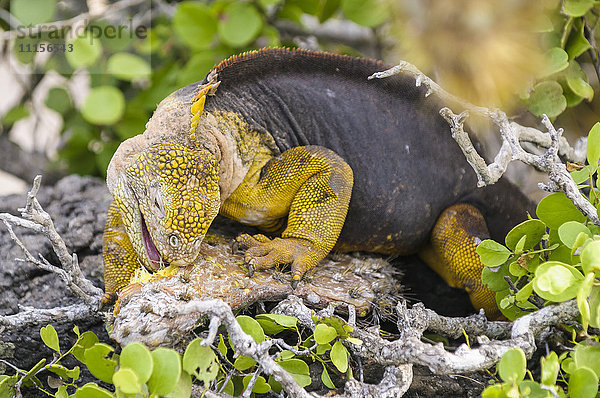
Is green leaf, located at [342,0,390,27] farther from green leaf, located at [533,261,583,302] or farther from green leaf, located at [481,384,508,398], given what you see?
green leaf, located at [481,384,508,398]

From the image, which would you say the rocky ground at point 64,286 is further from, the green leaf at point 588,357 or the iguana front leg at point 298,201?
the green leaf at point 588,357

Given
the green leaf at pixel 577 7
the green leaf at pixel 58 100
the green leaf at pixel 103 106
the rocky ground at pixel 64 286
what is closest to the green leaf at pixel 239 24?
the green leaf at pixel 103 106

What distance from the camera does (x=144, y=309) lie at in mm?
2525

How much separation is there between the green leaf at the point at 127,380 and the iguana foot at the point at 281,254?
115 centimetres

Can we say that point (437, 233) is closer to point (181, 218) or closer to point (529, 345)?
point (529, 345)

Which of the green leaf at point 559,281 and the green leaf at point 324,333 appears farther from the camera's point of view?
the green leaf at point 324,333

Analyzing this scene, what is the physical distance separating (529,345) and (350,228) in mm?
1402

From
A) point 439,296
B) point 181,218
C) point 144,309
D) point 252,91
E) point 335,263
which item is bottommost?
point 439,296

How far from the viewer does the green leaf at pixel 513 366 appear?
1.94m

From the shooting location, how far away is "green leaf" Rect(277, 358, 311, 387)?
92.7 inches

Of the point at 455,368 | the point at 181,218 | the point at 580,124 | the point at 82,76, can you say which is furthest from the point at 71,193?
→ the point at 580,124

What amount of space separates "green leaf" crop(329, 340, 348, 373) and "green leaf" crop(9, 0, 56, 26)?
3691 mm

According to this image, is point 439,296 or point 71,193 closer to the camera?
point 439,296

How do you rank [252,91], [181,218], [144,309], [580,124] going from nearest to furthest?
[144,309] < [181,218] < [252,91] < [580,124]
